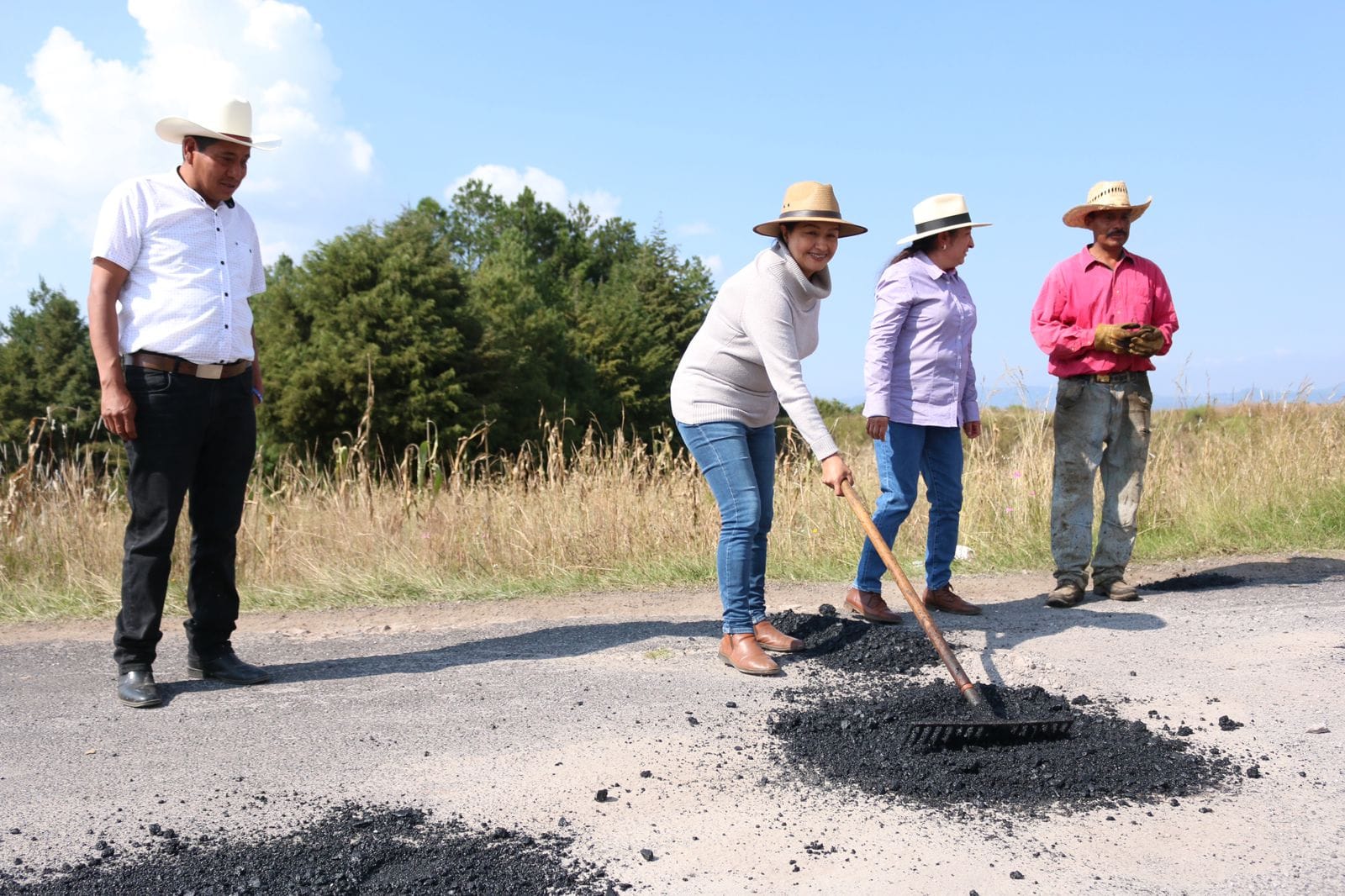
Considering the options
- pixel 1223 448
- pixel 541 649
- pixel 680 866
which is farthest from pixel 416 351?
pixel 680 866

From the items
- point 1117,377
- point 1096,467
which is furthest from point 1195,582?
point 1117,377

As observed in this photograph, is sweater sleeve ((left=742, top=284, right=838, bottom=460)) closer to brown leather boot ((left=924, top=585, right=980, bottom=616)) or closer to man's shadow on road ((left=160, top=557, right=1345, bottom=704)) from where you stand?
man's shadow on road ((left=160, top=557, right=1345, bottom=704))

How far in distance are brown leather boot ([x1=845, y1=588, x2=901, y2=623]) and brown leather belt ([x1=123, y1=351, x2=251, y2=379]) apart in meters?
3.31

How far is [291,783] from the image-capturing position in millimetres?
3584

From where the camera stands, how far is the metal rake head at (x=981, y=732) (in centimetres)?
381

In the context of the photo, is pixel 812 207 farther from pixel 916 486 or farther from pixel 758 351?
pixel 916 486

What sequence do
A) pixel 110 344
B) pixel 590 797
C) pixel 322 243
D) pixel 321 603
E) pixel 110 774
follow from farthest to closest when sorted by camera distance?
1. pixel 322 243
2. pixel 321 603
3. pixel 110 344
4. pixel 110 774
5. pixel 590 797

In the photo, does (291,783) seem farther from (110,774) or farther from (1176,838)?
(1176,838)

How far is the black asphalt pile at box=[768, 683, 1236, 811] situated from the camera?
11.4ft

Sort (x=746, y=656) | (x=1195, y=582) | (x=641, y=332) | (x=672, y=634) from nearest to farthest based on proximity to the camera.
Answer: (x=746, y=656)
(x=672, y=634)
(x=1195, y=582)
(x=641, y=332)

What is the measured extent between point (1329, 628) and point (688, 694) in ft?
10.8

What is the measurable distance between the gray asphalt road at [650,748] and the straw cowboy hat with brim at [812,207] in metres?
1.99

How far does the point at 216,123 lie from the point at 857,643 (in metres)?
3.65

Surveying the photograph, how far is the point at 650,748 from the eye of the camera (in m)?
3.86
